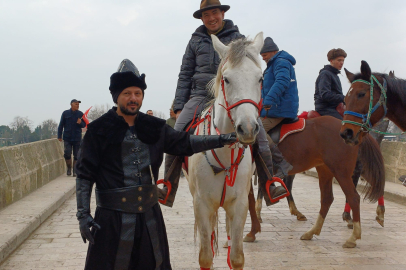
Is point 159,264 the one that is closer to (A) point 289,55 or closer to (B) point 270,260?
(B) point 270,260

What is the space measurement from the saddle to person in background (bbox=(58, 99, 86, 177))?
339 inches

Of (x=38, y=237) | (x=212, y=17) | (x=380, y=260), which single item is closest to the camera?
(x=212, y=17)

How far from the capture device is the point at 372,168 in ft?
24.1

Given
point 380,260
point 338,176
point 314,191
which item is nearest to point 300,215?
point 338,176

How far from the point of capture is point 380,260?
5430 millimetres

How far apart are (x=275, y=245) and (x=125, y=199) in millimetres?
3626

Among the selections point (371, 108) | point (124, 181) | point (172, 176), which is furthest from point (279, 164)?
point (124, 181)

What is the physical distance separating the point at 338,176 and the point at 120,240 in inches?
174

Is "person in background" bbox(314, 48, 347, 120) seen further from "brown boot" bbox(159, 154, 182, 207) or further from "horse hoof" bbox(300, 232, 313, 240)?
"brown boot" bbox(159, 154, 182, 207)

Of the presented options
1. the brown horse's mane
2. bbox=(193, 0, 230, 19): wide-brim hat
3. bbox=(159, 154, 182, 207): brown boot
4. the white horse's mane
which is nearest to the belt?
the white horse's mane

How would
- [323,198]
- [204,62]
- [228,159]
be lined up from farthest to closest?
[323,198] → [204,62] → [228,159]

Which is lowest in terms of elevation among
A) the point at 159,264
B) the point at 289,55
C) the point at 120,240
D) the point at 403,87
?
the point at 159,264

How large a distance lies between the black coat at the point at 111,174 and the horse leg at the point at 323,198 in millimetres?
3829

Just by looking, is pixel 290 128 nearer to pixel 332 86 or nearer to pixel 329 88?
pixel 329 88
